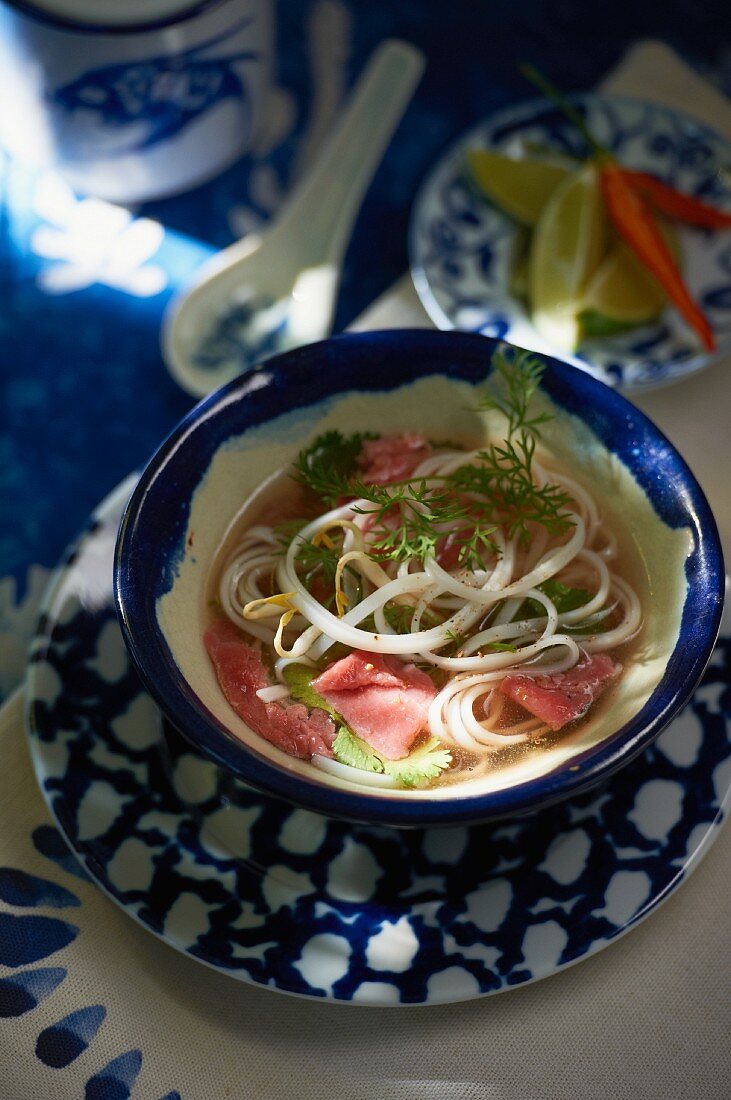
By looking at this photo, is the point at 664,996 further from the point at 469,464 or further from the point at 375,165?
the point at 375,165

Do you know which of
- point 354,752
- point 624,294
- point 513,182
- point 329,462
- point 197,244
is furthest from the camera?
point 197,244

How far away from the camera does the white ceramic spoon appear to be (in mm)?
2314

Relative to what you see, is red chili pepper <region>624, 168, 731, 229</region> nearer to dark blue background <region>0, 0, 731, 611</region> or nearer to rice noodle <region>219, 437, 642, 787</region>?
dark blue background <region>0, 0, 731, 611</region>

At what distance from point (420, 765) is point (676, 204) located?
60.0 inches

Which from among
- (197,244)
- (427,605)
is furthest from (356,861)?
(197,244)

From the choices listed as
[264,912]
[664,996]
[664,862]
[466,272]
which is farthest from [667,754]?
[466,272]

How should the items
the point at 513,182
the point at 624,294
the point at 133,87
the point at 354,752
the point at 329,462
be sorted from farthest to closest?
the point at 513,182 → the point at 624,294 → the point at 133,87 → the point at 329,462 → the point at 354,752

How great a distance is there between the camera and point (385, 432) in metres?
1.82

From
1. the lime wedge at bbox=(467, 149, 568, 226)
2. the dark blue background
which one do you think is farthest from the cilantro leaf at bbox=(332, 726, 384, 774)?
the lime wedge at bbox=(467, 149, 568, 226)

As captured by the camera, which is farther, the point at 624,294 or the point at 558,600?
the point at 624,294

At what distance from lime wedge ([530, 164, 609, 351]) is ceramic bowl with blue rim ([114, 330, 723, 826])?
57 cm

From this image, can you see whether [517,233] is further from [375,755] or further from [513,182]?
[375,755]

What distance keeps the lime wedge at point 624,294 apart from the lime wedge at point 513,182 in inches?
8.9

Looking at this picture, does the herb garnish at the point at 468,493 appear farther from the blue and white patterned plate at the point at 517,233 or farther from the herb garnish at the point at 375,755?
the blue and white patterned plate at the point at 517,233
